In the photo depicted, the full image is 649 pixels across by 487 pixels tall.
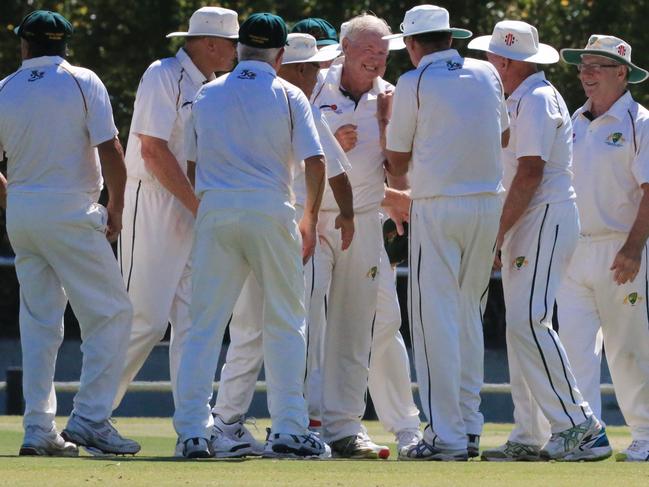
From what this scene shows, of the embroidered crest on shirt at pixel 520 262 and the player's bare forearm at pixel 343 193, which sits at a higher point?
the player's bare forearm at pixel 343 193

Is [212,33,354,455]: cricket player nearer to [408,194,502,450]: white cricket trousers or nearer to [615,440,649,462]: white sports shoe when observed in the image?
[408,194,502,450]: white cricket trousers

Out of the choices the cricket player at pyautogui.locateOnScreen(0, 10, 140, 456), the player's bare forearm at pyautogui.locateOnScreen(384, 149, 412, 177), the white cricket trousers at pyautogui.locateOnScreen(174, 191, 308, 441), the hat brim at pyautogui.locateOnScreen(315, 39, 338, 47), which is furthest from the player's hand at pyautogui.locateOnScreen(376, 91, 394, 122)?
the cricket player at pyautogui.locateOnScreen(0, 10, 140, 456)

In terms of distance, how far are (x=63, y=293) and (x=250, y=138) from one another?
1409 mm

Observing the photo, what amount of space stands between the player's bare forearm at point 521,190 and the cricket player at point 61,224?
206 cm

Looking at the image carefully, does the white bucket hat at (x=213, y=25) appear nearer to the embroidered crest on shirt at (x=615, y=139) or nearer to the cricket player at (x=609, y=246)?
the cricket player at (x=609, y=246)

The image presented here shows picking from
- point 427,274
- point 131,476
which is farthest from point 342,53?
point 131,476

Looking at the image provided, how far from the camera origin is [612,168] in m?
10.0

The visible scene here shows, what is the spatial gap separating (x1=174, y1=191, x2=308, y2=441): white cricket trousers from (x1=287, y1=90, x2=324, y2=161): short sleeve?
29 cm

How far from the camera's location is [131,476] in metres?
7.57

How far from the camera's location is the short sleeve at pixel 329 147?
29.7 ft

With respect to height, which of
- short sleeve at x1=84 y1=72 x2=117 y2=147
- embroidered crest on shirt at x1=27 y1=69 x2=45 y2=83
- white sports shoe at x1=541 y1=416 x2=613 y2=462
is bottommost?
white sports shoe at x1=541 y1=416 x2=613 y2=462

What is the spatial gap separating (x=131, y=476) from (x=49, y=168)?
195 centimetres

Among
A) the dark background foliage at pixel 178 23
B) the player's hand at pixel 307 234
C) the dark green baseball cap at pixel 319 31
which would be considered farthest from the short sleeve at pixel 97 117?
the dark background foliage at pixel 178 23

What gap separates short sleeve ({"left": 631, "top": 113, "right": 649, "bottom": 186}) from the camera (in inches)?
389
